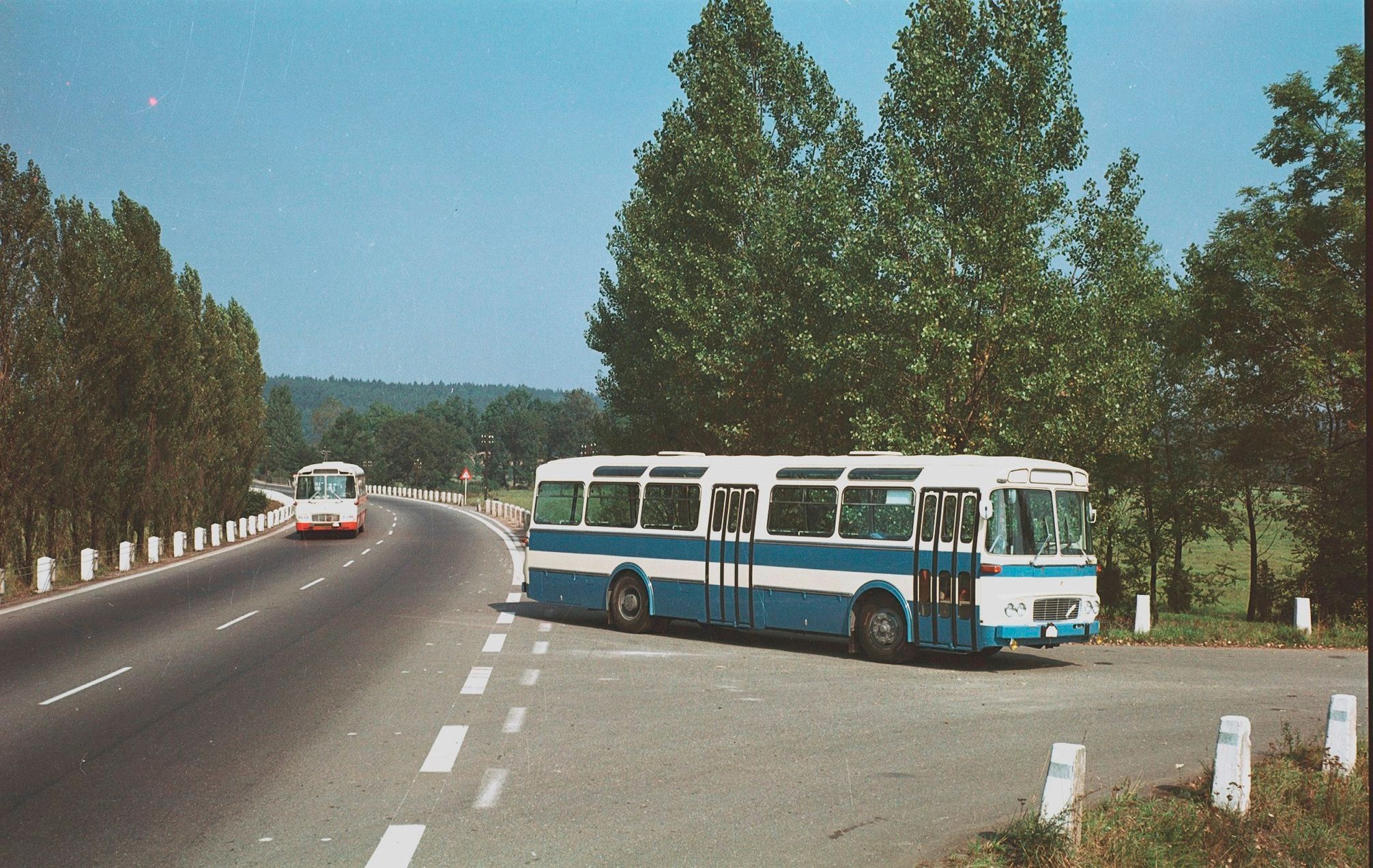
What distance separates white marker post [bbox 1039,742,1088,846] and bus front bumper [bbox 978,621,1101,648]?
27.3 ft

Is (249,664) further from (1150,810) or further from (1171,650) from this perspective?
(1171,650)

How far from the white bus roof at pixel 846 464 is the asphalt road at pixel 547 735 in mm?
2388

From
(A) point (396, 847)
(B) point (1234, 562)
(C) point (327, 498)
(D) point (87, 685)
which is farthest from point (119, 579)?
(B) point (1234, 562)

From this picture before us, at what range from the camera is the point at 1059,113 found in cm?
2411

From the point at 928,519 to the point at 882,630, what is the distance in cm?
150

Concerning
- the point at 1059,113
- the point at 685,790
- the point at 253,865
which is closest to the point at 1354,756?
the point at 685,790

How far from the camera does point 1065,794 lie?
6852 mm

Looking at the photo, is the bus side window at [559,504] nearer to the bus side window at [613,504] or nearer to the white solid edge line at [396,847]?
the bus side window at [613,504]

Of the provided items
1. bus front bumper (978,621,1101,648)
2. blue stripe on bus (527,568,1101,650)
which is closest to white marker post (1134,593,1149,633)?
blue stripe on bus (527,568,1101,650)

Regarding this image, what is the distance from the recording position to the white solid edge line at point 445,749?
30.8 feet

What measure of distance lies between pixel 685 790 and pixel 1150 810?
2.91 meters

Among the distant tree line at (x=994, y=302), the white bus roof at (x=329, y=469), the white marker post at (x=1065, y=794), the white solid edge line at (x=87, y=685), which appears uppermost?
the distant tree line at (x=994, y=302)

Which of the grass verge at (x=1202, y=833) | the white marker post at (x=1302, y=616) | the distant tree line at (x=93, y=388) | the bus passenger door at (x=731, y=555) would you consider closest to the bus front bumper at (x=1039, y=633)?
the bus passenger door at (x=731, y=555)

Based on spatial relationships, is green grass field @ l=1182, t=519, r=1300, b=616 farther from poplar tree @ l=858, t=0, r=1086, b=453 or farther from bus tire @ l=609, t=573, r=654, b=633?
bus tire @ l=609, t=573, r=654, b=633
